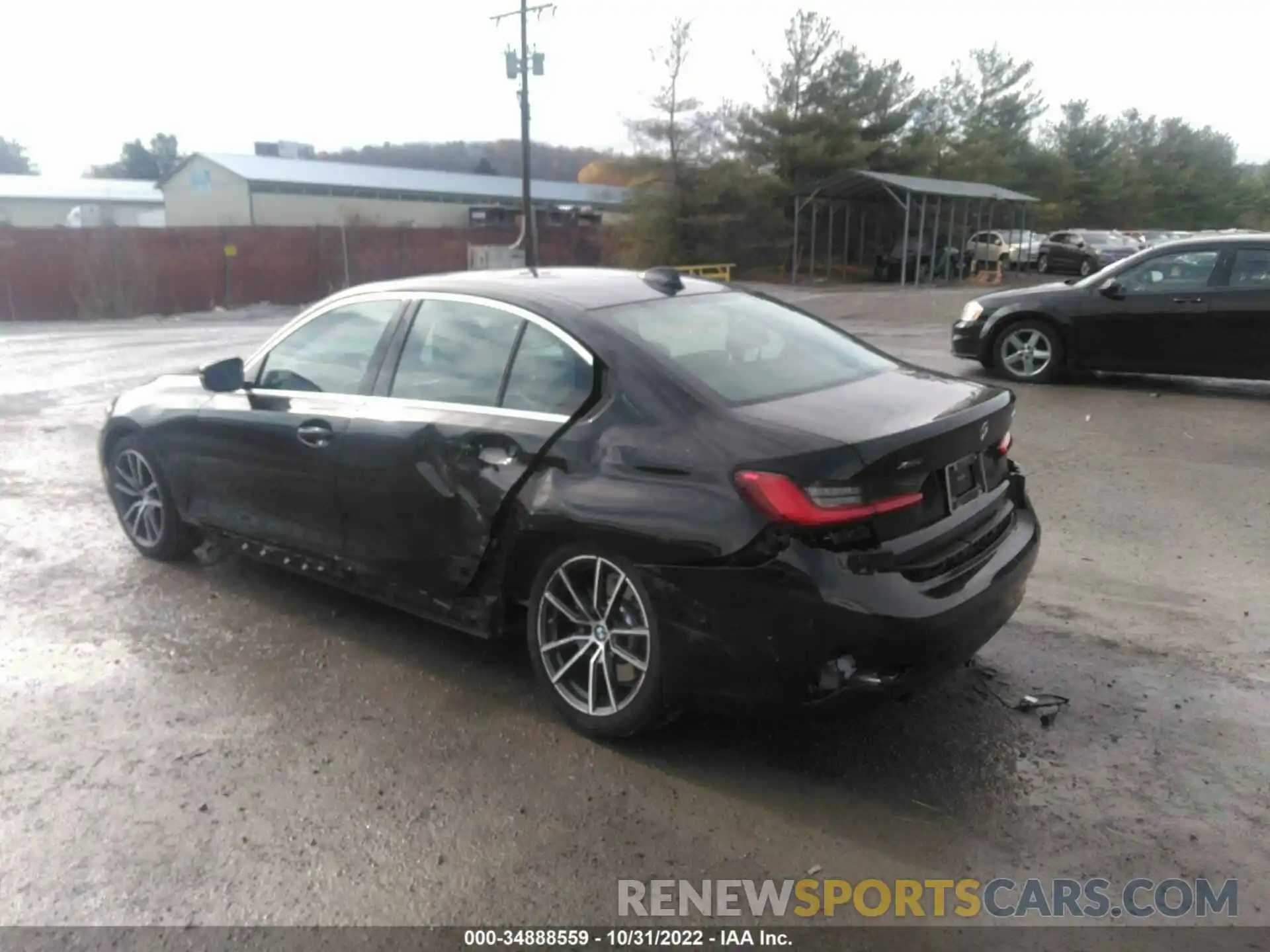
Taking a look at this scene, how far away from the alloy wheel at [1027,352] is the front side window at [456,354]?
803 cm

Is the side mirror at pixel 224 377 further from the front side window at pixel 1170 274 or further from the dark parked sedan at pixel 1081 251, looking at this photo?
the dark parked sedan at pixel 1081 251

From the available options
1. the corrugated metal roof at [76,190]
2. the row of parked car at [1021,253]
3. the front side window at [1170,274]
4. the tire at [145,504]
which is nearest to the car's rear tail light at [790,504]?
the tire at [145,504]

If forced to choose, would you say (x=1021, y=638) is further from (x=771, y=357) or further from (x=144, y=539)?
(x=144, y=539)

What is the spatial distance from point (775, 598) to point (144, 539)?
4.03 meters

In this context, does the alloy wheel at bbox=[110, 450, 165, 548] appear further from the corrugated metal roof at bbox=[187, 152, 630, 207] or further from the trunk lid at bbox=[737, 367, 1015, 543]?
the corrugated metal roof at bbox=[187, 152, 630, 207]

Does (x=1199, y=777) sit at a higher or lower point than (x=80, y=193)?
lower

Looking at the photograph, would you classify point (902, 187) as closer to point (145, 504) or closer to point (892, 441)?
point (145, 504)

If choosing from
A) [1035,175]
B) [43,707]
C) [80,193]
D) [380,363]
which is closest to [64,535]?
[43,707]

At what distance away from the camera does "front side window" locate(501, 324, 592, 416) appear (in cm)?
362

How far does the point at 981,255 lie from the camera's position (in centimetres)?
3825

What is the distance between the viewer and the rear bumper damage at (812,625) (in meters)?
3.03

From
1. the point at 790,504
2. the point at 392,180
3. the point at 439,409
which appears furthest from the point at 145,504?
the point at 392,180

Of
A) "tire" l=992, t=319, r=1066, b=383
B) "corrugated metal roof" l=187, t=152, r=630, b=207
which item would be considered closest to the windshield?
"corrugated metal roof" l=187, t=152, r=630, b=207

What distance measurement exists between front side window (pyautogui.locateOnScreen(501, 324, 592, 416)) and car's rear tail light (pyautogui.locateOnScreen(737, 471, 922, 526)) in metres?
0.80
